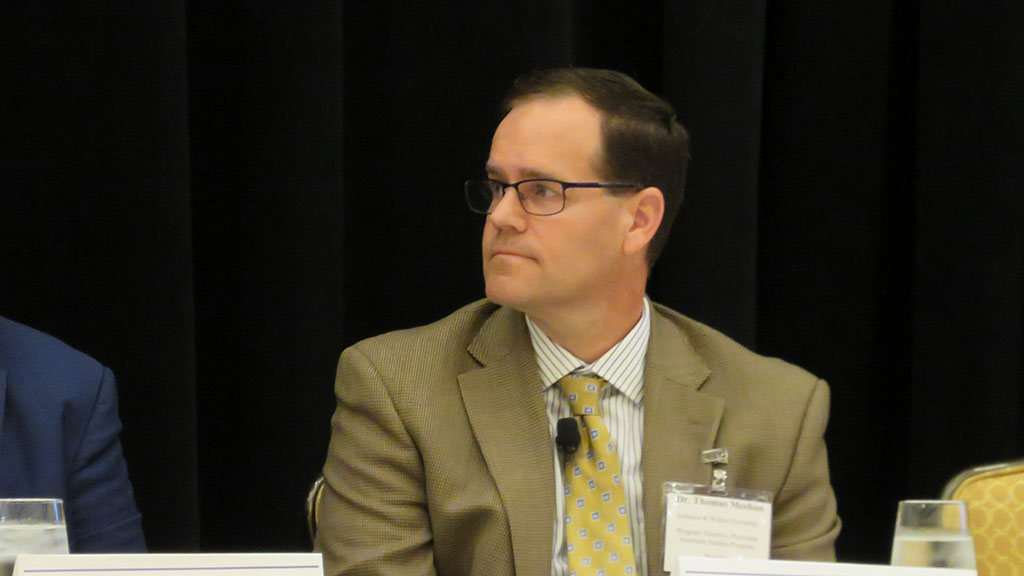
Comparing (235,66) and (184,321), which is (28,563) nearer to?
(184,321)

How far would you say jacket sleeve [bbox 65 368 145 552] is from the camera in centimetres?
200

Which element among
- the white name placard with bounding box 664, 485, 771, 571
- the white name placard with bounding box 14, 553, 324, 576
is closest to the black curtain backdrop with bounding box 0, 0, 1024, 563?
the white name placard with bounding box 664, 485, 771, 571

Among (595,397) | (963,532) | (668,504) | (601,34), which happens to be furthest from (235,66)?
(963,532)

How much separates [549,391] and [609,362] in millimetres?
114

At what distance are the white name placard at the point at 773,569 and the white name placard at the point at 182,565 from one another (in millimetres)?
383

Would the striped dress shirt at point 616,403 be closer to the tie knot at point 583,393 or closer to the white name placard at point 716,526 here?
the tie knot at point 583,393

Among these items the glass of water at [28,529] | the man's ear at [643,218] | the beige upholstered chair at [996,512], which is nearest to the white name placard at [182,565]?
the glass of water at [28,529]

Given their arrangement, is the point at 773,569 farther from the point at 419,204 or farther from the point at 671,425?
the point at 419,204

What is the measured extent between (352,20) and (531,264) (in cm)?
91

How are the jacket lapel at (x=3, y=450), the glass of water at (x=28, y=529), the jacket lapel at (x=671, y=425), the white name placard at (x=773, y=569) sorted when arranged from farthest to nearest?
1. the jacket lapel at (x=671, y=425)
2. the jacket lapel at (x=3, y=450)
3. the white name placard at (x=773, y=569)
4. the glass of water at (x=28, y=529)

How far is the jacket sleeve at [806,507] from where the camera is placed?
2123 mm

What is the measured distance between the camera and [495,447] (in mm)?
2047

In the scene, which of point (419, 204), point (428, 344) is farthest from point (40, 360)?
point (419, 204)

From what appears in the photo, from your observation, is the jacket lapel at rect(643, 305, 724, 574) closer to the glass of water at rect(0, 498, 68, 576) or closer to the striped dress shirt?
the striped dress shirt
